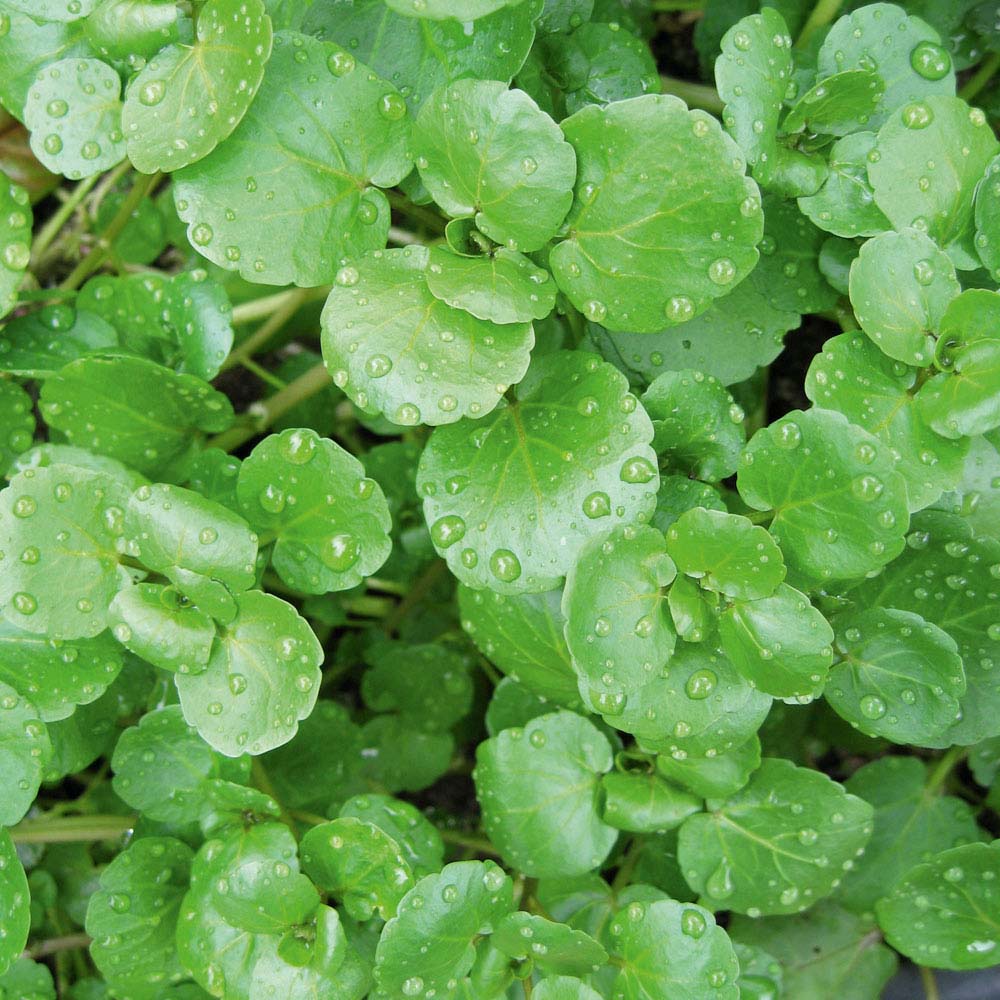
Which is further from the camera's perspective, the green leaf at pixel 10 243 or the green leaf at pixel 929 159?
the green leaf at pixel 10 243

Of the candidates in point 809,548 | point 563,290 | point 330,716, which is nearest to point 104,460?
point 330,716

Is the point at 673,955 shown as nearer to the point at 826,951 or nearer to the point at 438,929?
the point at 438,929

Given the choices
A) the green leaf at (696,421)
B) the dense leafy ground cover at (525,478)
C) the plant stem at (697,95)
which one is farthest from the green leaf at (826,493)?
the plant stem at (697,95)

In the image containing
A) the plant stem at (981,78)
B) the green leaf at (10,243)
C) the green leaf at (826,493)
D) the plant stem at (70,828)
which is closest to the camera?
the green leaf at (826,493)

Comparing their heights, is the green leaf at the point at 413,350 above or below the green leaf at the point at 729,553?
above

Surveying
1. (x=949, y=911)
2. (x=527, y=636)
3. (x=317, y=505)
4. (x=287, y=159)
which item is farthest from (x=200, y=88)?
(x=949, y=911)

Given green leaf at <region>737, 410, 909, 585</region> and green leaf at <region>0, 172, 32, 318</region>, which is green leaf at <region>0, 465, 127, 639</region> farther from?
green leaf at <region>737, 410, 909, 585</region>

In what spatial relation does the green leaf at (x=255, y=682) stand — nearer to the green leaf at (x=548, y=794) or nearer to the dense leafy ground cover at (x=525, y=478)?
the dense leafy ground cover at (x=525, y=478)

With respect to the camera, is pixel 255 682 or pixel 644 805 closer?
pixel 255 682
